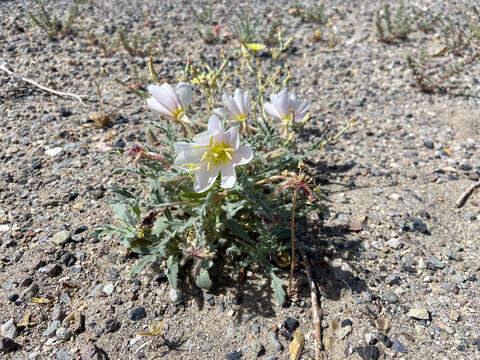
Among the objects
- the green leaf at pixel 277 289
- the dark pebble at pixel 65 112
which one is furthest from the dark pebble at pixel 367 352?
the dark pebble at pixel 65 112

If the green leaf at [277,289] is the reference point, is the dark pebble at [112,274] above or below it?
below

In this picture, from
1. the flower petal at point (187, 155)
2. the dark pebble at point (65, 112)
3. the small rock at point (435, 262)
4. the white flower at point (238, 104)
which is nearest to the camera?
the flower petal at point (187, 155)

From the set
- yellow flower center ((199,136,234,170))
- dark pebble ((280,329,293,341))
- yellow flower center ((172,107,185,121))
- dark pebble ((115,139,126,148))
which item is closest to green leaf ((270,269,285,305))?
dark pebble ((280,329,293,341))

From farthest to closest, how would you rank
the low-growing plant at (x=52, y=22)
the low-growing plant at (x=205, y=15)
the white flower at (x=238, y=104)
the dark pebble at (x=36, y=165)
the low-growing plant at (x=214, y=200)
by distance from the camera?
the low-growing plant at (x=205, y=15), the low-growing plant at (x=52, y=22), the dark pebble at (x=36, y=165), the white flower at (x=238, y=104), the low-growing plant at (x=214, y=200)

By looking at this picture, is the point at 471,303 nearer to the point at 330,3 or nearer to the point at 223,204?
the point at 223,204

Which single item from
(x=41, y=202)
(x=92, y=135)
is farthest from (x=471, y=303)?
(x=92, y=135)

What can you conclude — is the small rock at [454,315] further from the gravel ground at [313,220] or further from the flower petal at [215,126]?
the flower petal at [215,126]

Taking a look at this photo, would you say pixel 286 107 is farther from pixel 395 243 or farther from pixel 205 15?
pixel 205 15

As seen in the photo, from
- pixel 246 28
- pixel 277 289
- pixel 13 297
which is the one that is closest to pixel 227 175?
pixel 277 289
